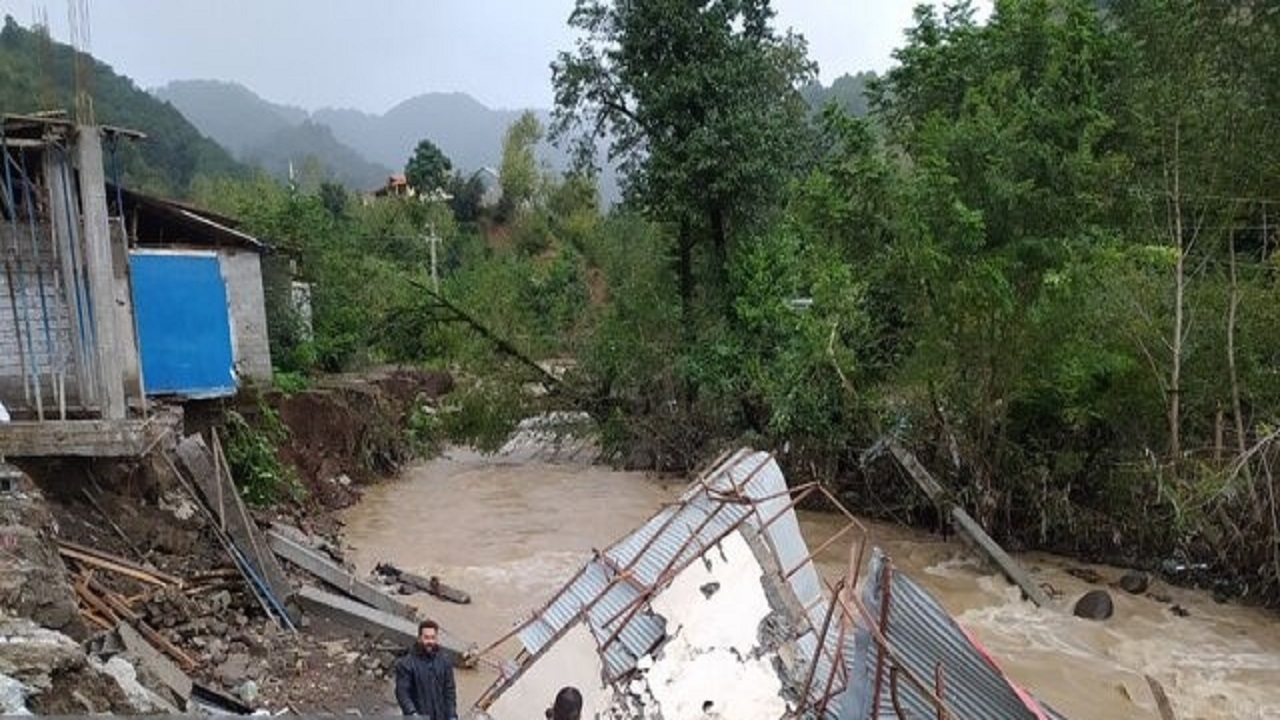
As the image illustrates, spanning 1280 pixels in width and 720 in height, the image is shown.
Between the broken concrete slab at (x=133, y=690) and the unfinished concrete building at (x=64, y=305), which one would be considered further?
the unfinished concrete building at (x=64, y=305)

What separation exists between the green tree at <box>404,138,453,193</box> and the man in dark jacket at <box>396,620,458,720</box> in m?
50.1

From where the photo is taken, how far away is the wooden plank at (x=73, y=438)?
855 cm

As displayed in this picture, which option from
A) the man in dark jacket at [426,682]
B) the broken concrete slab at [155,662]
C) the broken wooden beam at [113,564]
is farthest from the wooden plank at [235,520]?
the man in dark jacket at [426,682]

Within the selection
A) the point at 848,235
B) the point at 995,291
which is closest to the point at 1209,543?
the point at 995,291

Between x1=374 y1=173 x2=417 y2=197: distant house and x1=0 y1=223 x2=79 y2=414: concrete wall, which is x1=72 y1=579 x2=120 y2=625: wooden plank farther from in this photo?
x1=374 y1=173 x2=417 y2=197: distant house

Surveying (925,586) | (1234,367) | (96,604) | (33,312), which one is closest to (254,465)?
(33,312)

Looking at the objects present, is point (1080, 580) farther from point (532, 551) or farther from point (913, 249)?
point (532, 551)

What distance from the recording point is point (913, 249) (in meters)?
13.5

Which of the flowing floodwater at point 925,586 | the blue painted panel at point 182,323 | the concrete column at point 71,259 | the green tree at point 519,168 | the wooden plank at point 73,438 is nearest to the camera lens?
the wooden plank at point 73,438

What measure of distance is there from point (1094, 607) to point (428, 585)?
8.21 meters

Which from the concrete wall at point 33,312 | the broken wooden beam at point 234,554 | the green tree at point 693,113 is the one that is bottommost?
the broken wooden beam at point 234,554

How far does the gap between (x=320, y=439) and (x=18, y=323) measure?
986cm

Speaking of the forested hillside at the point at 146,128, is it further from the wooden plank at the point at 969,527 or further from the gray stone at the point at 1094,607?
the gray stone at the point at 1094,607

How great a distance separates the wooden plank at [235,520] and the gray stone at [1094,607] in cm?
914
